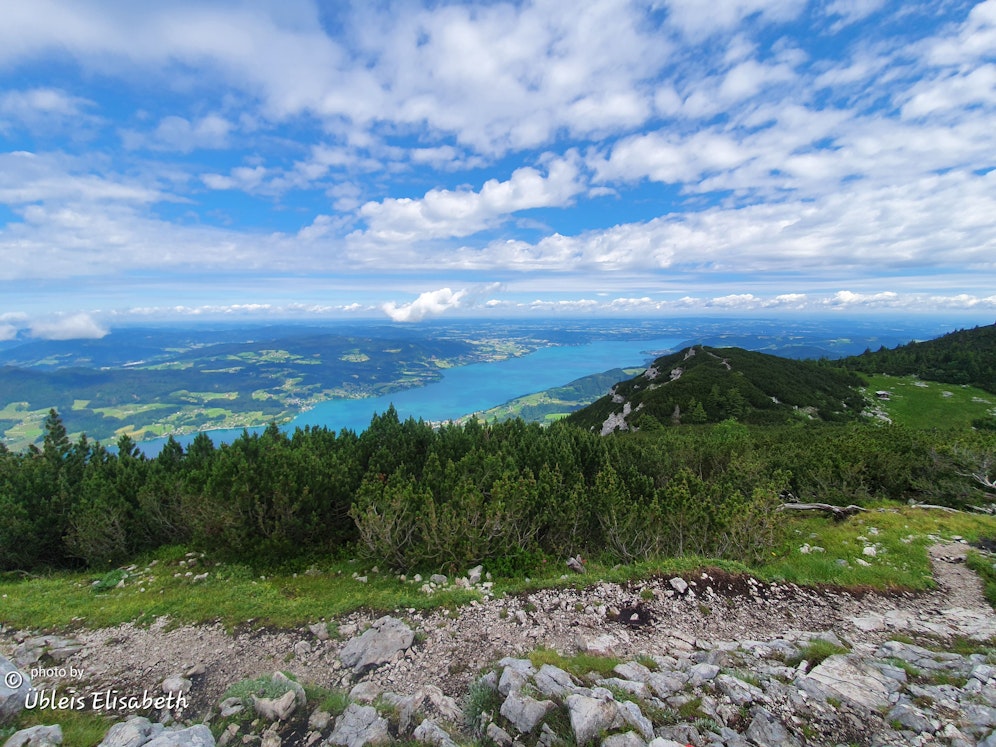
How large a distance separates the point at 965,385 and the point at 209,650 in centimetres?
10603

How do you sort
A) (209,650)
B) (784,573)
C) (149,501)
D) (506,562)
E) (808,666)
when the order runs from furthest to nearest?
(149,501), (506,562), (784,573), (209,650), (808,666)

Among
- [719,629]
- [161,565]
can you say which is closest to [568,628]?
[719,629]

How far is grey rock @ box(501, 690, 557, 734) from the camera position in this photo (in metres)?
5.72

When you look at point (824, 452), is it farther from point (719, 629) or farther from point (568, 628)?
point (568, 628)

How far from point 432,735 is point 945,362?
399ft

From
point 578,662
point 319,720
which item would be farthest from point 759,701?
point 319,720

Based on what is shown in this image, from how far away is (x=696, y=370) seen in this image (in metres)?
69.9

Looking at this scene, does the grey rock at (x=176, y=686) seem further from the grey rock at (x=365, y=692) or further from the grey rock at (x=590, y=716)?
the grey rock at (x=590, y=716)

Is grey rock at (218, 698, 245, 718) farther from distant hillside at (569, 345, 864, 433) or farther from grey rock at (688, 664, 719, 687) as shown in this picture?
distant hillside at (569, 345, 864, 433)

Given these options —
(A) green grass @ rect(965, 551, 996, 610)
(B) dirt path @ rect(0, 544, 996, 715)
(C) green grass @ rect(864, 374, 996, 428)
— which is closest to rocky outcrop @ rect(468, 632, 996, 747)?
(B) dirt path @ rect(0, 544, 996, 715)

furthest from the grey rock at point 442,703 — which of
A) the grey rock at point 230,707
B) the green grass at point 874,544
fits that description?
the green grass at point 874,544

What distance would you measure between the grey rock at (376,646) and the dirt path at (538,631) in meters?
0.21

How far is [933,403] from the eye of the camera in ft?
186

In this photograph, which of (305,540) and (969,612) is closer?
(969,612)
